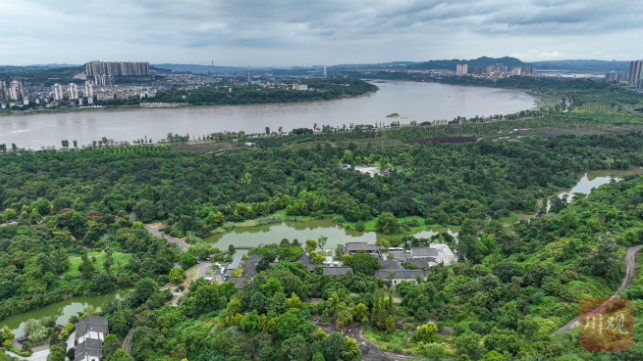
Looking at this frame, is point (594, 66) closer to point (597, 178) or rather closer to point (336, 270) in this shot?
point (597, 178)

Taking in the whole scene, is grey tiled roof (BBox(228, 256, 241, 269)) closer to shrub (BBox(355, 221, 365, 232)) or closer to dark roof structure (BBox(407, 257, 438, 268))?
Result: shrub (BBox(355, 221, 365, 232))

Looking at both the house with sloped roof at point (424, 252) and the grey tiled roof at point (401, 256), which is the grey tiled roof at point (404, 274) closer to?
the grey tiled roof at point (401, 256)

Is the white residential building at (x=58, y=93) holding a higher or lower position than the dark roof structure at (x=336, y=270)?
higher

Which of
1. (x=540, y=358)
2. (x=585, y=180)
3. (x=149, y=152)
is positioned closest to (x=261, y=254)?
(x=540, y=358)

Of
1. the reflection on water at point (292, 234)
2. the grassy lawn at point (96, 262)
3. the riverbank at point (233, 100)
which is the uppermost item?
the riverbank at point (233, 100)

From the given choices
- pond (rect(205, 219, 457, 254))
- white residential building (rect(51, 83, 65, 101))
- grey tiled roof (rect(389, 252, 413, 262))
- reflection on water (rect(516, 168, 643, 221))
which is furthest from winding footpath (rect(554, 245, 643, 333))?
white residential building (rect(51, 83, 65, 101))

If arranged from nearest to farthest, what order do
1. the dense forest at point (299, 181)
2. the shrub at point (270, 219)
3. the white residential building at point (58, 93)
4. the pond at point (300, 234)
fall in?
the pond at point (300, 234) → the shrub at point (270, 219) → the dense forest at point (299, 181) → the white residential building at point (58, 93)

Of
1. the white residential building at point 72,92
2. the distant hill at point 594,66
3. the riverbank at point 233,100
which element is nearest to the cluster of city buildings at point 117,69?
the white residential building at point 72,92

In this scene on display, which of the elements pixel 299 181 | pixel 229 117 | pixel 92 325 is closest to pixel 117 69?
pixel 229 117
